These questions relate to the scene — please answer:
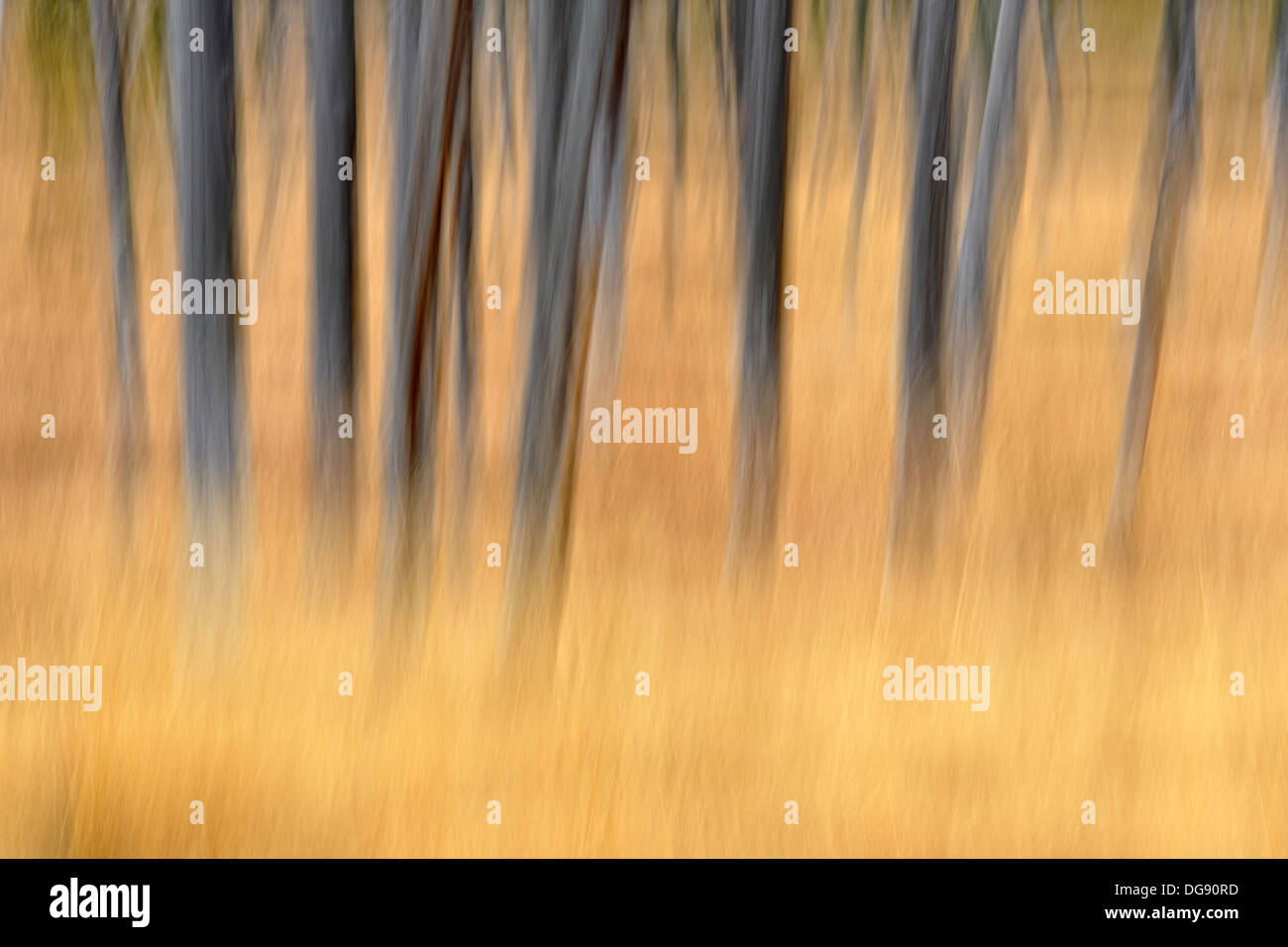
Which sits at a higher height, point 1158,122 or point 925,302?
point 1158,122

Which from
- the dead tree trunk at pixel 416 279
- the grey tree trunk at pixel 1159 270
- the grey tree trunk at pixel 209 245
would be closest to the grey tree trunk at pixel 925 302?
the grey tree trunk at pixel 1159 270

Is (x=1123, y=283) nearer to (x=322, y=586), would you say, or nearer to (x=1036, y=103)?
(x=1036, y=103)

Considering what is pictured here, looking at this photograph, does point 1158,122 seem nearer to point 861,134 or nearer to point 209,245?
point 861,134

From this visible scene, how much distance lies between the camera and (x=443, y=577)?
3250 mm

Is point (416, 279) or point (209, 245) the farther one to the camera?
point (416, 279)

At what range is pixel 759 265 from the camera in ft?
11.2

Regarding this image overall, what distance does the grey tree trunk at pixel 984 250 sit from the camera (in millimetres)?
3371

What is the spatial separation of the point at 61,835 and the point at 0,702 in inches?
15.9

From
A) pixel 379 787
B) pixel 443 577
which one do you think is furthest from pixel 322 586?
pixel 379 787

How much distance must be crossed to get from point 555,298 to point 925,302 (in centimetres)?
112

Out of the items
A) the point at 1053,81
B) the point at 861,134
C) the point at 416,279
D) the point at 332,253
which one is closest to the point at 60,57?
the point at 332,253

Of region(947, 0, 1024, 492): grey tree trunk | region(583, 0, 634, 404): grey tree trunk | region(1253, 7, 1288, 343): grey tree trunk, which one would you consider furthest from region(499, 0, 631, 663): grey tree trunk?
region(1253, 7, 1288, 343): grey tree trunk

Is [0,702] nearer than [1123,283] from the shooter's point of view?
Yes

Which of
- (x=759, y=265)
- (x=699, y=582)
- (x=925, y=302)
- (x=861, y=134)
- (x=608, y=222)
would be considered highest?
(x=861, y=134)
